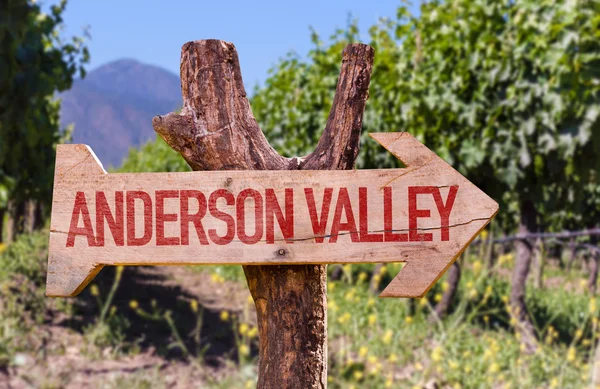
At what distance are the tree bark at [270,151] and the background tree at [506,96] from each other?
3440 millimetres

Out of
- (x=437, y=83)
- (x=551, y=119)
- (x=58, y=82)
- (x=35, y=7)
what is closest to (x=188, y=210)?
(x=551, y=119)

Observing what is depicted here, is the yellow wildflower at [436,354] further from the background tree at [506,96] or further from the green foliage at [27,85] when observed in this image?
the green foliage at [27,85]

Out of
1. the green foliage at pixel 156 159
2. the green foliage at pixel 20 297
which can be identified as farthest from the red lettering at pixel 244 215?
the green foliage at pixel 156 159

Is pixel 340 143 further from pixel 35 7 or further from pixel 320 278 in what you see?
pixel 35 7

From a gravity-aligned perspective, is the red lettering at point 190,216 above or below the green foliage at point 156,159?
below

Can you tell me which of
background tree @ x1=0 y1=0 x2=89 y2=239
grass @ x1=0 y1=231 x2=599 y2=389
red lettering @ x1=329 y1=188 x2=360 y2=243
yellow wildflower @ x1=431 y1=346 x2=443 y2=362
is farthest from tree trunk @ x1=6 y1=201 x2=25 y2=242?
red lettering @ x1=329 y1=188 x2=360 y2=243

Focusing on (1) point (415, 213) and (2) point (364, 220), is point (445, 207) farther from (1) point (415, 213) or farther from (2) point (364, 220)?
(2) point (364, 220)

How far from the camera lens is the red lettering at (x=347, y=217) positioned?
1.39 m

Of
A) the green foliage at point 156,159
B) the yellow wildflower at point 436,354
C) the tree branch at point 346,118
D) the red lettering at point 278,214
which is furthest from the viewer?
the green foliage at point 156,159

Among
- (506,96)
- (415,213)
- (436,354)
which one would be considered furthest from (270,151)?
(506,96)

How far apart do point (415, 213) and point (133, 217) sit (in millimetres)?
625

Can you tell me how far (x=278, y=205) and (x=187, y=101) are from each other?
1.24ft

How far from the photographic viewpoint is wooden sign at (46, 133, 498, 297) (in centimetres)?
139

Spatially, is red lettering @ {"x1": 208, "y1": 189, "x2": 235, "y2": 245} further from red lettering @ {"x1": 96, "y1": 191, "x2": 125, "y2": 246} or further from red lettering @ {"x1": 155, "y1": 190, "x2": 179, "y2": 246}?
red lettering @ {"x1": 96, "y1": 191, "x2": 125, "y2": 246}
